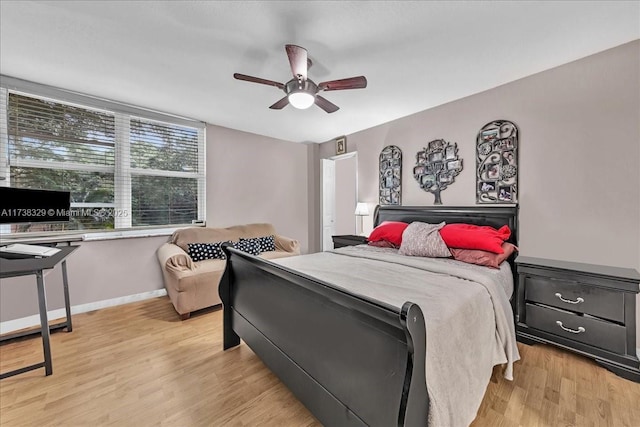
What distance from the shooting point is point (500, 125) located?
2660 millimetres

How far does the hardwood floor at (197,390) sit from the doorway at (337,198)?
10.6ft

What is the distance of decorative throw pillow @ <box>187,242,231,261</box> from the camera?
3.28 m

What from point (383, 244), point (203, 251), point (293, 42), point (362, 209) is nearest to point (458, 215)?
point (383, 244)

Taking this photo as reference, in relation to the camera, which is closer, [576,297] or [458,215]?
[576,297]

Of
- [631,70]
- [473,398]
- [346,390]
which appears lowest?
[473,398]

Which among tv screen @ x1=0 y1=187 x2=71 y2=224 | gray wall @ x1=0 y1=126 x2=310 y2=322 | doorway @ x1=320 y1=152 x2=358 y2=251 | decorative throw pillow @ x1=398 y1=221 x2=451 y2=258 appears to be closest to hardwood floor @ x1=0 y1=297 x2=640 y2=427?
gray wall @ x1=0 y1=126 x2=310 y2=322

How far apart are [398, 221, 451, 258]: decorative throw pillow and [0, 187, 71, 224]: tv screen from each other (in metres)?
3.54

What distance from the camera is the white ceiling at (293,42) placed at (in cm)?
164

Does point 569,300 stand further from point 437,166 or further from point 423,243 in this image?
point 437,166

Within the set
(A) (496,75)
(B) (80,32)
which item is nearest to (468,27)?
(A) (496,75)

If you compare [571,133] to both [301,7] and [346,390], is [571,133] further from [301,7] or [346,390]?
[346,390]

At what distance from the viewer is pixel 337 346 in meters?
1.22

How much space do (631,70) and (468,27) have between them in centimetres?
140

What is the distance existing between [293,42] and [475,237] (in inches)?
88.4
